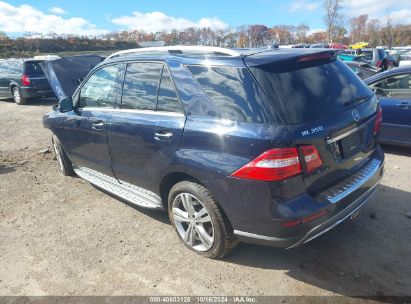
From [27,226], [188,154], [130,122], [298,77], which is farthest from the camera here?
[27,226]

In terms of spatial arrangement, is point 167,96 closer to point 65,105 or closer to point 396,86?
point 65,105

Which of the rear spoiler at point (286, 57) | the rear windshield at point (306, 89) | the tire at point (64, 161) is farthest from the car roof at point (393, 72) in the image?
the tire at point (64, 161)

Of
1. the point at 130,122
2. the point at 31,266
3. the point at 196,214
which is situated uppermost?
the point at 130,122

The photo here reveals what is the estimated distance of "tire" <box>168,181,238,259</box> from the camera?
3.20 m

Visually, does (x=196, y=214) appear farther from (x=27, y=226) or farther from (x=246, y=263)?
(x=27, y=226)

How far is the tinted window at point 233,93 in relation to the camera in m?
2.84

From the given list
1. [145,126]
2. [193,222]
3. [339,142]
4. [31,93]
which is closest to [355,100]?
[339,142]

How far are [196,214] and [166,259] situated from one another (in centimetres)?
56

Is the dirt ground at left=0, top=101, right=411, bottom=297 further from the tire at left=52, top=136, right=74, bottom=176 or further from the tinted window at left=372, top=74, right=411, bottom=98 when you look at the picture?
the tinted window at left=372, top=74, right=411, bottom=98

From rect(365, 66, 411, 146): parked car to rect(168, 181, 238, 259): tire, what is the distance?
4065 mm

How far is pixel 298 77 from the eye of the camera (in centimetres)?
300

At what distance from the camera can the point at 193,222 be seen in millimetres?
3498

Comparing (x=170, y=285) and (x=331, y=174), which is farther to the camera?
(x=170, y=285)

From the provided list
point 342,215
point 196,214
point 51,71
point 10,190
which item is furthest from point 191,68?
point 51,71
